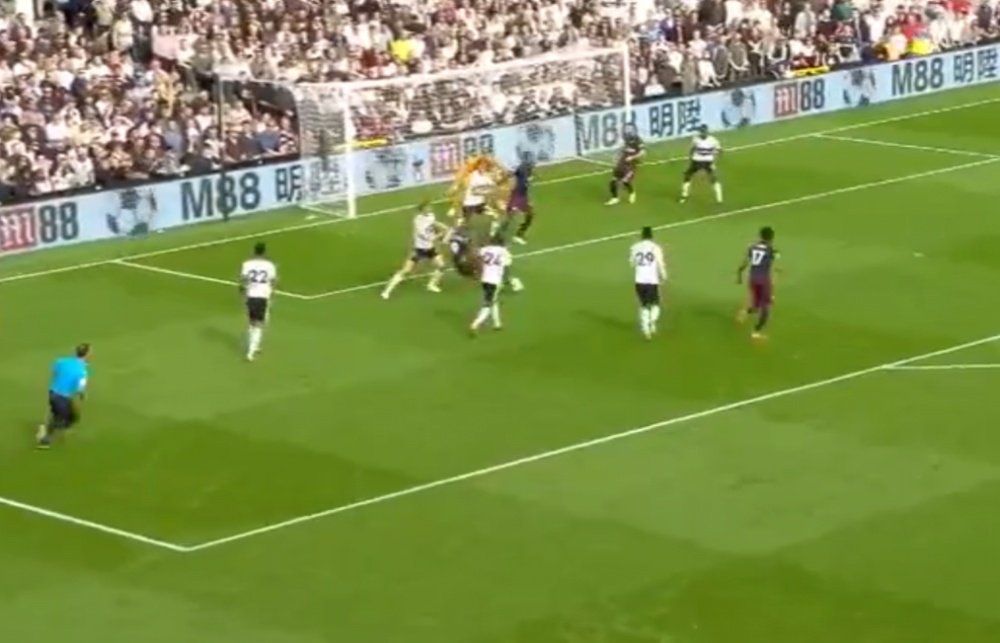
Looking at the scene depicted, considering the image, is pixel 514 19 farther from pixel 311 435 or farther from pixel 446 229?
pixel 311 435

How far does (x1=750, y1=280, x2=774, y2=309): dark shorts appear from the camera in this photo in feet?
123

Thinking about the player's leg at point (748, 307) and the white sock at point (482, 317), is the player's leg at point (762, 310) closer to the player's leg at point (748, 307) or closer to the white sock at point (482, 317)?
the player's leg at point (748, 307)

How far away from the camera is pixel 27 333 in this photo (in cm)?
3969

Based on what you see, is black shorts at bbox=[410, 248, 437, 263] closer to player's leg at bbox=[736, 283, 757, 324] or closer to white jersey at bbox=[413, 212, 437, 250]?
white jersey at bbox=[413, 212, 437, 250]

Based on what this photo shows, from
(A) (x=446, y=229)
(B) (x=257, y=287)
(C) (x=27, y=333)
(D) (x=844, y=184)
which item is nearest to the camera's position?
(B) (x=257, y=287)

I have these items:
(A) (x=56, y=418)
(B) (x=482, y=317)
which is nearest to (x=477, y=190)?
(B) (x=482, y=317)

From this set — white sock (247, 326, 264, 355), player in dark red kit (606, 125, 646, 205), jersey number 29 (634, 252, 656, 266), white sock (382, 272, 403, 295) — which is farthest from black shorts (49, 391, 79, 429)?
player in dark red kit (606, 125, 646, 205)

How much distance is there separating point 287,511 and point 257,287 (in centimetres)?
745

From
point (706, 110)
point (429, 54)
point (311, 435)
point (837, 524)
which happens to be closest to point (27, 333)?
point (311, 435)

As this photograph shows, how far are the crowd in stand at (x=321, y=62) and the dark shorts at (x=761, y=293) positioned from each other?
50.3ft

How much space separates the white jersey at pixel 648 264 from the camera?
37.4 m

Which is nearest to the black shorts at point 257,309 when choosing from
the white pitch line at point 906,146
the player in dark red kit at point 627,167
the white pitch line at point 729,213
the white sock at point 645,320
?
the white pitch line at point 729,213

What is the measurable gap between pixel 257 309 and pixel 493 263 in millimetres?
3783

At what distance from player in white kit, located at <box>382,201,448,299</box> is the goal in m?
7.59
